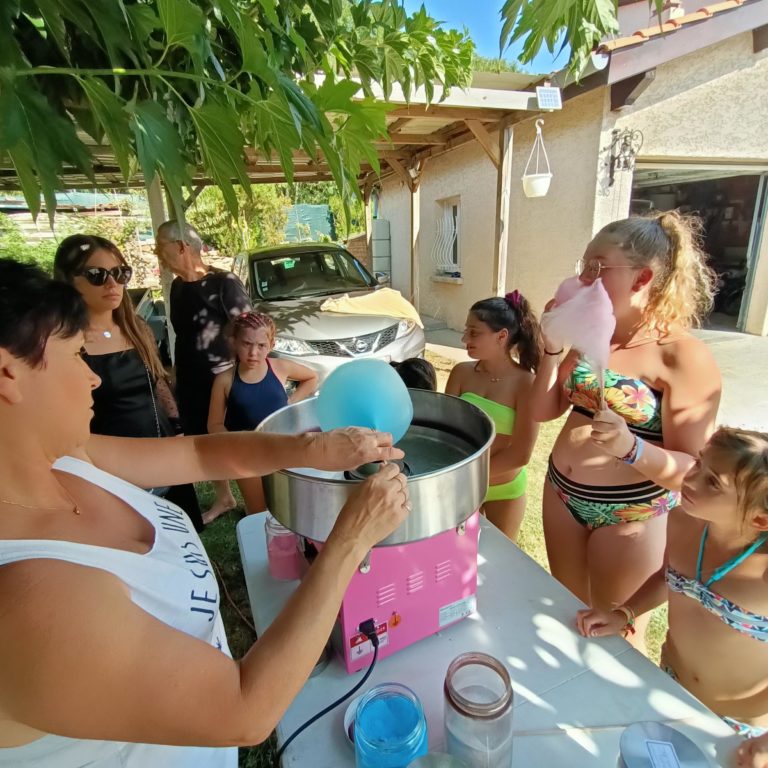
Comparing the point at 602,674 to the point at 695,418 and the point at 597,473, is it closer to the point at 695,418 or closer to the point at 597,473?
the point at 597,473

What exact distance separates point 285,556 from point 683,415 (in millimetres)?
1358

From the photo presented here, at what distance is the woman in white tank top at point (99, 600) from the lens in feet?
1.98

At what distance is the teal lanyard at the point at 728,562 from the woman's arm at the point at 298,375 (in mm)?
2231

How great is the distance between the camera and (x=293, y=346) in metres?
4.52

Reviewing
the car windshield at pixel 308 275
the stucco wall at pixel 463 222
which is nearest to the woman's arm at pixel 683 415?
the car windshield at pixel 308 275

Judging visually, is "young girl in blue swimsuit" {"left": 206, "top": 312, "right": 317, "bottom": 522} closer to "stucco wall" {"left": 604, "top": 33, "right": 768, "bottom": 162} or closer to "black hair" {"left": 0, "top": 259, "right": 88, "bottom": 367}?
"black hair" {"left": 0, "top": 259, "right": 88, "bottom": 367}

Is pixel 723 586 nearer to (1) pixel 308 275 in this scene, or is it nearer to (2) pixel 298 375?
(2) pixel 298 375

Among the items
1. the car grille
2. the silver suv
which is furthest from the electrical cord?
the car grille

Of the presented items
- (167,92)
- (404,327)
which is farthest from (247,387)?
(404,327)

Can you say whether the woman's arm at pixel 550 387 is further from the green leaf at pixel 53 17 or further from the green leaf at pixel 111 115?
the green leaf at pixel 53 17

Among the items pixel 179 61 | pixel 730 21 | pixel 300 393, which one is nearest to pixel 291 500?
pixel 179 61

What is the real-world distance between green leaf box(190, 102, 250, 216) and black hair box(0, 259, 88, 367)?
0.37 m

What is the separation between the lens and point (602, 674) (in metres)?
1.13

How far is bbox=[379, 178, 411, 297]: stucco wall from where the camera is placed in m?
11.2
